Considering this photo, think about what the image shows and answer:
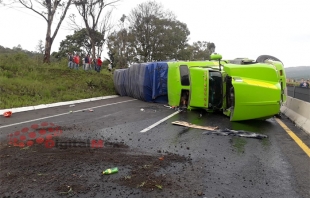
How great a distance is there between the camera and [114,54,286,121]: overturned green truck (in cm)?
787

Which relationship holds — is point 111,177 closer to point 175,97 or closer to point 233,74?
point 233,74

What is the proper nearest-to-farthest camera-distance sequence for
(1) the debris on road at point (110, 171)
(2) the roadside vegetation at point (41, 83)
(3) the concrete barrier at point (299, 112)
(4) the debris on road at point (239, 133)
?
(1) the debris on road at point (110, 171), (4) the debris on road at point (239, 133), (3) the concrete barrier at point (299, 112), (2) the roadside vegetation at point (41, 83)

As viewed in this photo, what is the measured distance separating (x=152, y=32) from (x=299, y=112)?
36299mm

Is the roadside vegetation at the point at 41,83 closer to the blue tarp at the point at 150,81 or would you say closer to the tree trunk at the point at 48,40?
the tree trunk at the point at 48,40

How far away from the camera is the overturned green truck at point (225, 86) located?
25.8ft

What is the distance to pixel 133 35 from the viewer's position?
43094 mm

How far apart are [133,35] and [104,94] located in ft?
84.4

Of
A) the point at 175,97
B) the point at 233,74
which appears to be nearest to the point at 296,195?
the point at 233,74

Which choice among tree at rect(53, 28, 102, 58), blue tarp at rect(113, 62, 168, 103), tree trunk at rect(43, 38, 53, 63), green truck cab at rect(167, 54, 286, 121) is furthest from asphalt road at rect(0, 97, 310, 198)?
tree at rect(53, 28, 102, 58)

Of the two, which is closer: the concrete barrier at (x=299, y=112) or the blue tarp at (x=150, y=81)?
the concrete barrier at (x=299, y=112)

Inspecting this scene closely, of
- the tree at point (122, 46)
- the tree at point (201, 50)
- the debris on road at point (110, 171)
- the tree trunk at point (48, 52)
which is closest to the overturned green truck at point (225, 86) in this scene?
the debris on road at point (110, 171)

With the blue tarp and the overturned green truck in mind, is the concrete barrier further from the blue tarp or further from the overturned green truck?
the blue tarp

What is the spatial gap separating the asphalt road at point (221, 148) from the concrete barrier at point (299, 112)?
0.26m

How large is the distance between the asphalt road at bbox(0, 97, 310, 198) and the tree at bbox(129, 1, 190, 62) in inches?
1376
